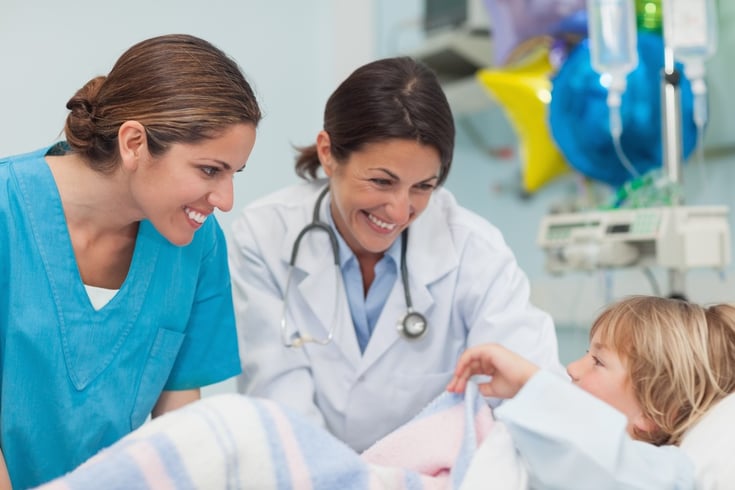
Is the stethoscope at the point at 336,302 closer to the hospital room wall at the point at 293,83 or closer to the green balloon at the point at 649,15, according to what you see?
the hospital room wall at the point at 293,83

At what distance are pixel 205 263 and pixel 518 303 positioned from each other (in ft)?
2.11

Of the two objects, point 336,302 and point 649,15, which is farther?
point 649,15

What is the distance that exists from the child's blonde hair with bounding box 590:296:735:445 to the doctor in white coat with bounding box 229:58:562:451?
0.33 m

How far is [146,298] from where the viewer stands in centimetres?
147

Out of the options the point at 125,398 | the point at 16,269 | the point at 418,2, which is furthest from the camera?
the point at 418,2

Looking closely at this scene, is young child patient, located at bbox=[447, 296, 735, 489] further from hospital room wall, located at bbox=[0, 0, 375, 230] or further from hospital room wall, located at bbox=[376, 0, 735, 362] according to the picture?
hospital room wall, located at bbox=[0, 0, 375, 230]

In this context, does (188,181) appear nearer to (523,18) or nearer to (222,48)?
(523,18)

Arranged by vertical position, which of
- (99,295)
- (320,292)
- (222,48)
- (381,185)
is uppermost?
(222,48)

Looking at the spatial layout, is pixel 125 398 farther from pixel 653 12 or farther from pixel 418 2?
pixel 418 2

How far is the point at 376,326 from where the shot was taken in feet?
5.78

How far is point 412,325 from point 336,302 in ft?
0.55

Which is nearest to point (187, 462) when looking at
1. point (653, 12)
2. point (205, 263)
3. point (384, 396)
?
point (205, 263)

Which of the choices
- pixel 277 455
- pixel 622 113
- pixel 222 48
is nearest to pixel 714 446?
pixel 277 455

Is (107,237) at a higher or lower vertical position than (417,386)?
higher
